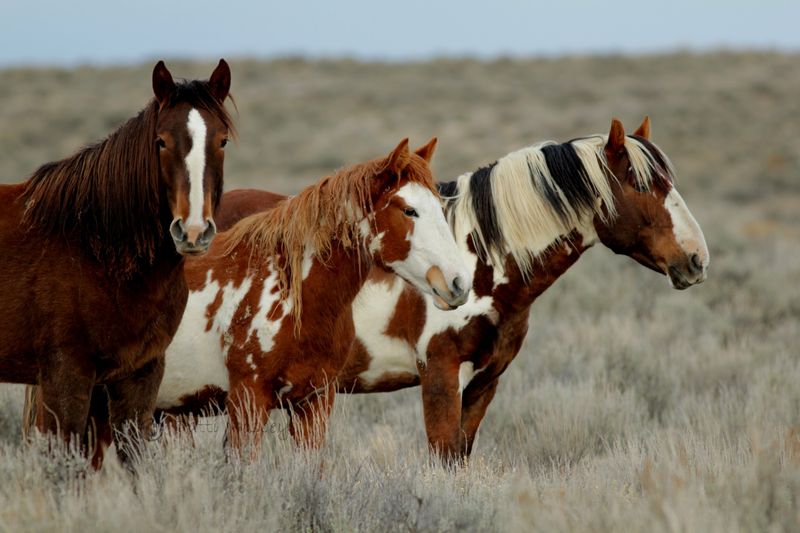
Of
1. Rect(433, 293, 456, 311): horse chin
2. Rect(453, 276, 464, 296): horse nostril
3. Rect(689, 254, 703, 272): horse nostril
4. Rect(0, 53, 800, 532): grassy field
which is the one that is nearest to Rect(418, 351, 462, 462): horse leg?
Rect(0, 53, 800, 532): grassy field

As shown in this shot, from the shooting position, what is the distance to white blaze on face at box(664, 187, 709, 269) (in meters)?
4.65

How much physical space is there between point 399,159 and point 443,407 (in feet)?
4.34

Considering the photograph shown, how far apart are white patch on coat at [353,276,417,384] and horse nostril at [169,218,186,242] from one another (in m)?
1.75

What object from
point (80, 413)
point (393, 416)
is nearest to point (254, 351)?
point (80, 413)

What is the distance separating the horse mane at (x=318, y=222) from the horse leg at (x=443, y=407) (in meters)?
0.80

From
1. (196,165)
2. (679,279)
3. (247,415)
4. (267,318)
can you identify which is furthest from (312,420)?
(679,279)

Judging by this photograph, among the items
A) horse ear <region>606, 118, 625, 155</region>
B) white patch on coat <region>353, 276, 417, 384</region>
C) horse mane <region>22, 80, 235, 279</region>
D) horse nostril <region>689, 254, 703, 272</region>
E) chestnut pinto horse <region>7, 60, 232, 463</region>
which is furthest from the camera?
white patch on coat <region>353, 276, 417, 384</region>

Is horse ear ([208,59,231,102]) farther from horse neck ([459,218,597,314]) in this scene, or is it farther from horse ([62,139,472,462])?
Result: horse neck ([459,218,597,314])

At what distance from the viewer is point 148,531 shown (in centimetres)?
292

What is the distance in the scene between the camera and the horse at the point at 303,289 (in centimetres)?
411

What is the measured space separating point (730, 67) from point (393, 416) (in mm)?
28240

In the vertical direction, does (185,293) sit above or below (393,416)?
above

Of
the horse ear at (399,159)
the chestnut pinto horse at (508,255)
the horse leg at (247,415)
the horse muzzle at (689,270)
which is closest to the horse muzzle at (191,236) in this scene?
the horse leg at (247,415)

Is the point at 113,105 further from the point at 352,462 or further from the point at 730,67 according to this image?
the point at 352,462
